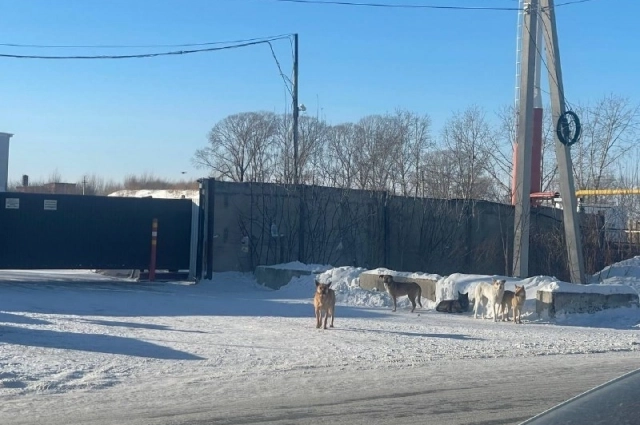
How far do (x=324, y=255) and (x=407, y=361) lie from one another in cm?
1566

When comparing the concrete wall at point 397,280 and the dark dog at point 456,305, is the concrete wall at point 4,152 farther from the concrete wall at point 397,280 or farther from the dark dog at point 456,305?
the dark dog at point 456,305

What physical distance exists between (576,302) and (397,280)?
4418 millimetres

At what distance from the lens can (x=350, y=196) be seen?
2892 cm

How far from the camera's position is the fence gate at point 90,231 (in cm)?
2448

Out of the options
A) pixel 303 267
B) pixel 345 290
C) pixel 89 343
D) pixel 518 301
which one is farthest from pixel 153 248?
pixel 89 343

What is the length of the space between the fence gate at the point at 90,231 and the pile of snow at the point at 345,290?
411 centimetres

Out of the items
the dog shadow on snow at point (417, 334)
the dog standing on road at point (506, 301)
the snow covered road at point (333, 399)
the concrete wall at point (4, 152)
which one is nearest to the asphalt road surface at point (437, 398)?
the snow covered road at point (333, 399)

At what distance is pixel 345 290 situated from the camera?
22281 mm

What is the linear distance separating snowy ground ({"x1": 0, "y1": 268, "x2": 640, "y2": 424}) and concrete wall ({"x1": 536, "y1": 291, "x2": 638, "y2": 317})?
0.65 feet

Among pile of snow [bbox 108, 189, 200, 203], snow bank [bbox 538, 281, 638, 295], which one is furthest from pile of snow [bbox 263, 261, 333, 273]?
snow bank [bbox 538, 281, 638, 295]

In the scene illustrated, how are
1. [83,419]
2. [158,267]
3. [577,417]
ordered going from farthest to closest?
[158,267]
[83,419]
[577,417]

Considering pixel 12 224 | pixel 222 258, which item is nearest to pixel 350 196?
pixel 222 258

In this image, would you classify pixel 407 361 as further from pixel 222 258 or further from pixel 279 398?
pixel 222 258

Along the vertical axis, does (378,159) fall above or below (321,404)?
above
